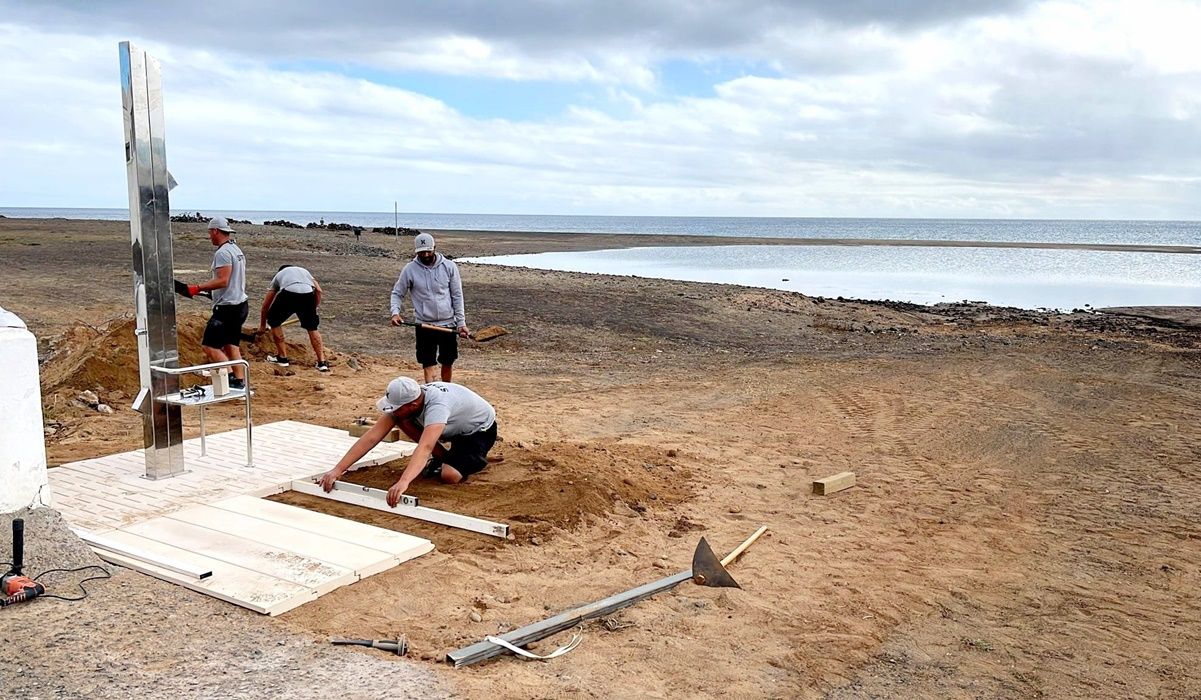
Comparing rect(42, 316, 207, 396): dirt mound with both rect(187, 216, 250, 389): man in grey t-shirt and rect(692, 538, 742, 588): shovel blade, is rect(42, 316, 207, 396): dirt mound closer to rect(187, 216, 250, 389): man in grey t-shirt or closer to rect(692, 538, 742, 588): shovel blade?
rect(187, 216, 250, 389): man in grey t-shirt

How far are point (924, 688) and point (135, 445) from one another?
6.76 m

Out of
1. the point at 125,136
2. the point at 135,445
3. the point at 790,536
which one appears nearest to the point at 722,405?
the point at 790,536

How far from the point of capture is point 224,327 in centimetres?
951

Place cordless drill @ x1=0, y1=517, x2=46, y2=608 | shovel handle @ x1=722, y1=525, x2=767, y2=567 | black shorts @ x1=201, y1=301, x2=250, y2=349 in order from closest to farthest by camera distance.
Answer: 1. cordless drill @ x1=0, y1=517, x2=46, y2=608
2. shovel handle @ x1=722, y1=525, x2=767, y2=567
3. black shorts @ x1=201, y1=301, x2=250, y2=349

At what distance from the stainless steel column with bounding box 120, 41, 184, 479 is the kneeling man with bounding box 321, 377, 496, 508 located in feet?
3.84

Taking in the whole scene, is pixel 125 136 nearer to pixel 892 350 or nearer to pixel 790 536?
pixel 790 536

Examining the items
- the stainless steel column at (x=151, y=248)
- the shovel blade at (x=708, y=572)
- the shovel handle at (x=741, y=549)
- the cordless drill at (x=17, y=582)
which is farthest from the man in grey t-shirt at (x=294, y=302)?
the shovel blade at (x=708, y=572)

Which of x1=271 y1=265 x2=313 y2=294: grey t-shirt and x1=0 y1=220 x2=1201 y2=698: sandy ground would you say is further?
x1=271 y1=265 x2=313 y2=294: grey t-shirt

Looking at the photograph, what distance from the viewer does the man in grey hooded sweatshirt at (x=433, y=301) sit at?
363 inches

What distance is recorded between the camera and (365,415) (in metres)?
9.73

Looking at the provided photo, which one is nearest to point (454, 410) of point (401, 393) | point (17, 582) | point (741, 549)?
point (401, 393)

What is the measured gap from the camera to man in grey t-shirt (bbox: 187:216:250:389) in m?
9.34

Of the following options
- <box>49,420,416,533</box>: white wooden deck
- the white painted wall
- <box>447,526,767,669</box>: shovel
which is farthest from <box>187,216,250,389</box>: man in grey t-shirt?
<box>447,526,767,669</box>: shovel

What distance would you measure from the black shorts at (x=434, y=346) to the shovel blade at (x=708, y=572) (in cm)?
446
